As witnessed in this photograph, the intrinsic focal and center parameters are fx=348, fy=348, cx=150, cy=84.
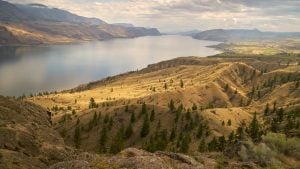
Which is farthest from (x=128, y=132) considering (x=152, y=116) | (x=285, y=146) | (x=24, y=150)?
(x=285, y=146)

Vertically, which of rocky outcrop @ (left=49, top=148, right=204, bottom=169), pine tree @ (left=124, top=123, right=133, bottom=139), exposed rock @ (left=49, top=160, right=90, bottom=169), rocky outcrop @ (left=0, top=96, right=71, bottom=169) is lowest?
pine tree @ (left=124, top=123, right=133, bottom=139)

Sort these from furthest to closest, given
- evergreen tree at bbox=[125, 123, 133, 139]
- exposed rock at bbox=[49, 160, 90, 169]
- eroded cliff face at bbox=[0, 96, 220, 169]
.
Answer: evergreen tree at bbox=[125, 123, 133, 139]
eroded cliff face at bbox=[0, 96, 220, 169]
exposed rock at bbox=[49, 160, 90, 169]

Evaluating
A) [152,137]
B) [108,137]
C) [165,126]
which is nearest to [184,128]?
[165,126]

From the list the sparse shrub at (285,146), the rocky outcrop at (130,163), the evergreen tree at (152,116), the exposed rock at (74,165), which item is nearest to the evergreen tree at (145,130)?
the evergreen tree at (152,116)

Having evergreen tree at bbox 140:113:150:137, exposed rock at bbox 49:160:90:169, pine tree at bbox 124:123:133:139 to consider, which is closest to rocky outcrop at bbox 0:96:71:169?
exposed rock at bbox 49:160:90:169

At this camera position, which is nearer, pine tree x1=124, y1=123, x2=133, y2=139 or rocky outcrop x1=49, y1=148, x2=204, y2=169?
rocky outcrop x1=49, y1=148, x2=204, y2=169

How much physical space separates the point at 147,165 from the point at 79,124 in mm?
123088

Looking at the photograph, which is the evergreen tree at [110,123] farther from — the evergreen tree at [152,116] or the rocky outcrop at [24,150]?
the rocky outcrop at [24,150]

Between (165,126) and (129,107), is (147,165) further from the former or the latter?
(129,107)

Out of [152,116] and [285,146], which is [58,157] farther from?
[152,116]

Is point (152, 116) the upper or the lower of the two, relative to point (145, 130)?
upper

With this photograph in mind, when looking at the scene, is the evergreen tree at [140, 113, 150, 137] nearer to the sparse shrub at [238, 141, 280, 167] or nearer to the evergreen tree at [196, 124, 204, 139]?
the evergreen tree at [196, 124, 204, 139]

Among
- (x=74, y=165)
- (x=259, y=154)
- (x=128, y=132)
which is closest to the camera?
(x=74, y=165)

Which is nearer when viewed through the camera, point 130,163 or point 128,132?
point 130,163
